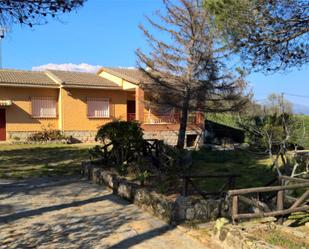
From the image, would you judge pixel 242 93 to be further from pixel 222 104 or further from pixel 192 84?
pixel 192 84

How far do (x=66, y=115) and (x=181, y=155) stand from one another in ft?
46.1

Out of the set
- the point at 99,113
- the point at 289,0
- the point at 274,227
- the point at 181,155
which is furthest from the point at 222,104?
the point at 274,227

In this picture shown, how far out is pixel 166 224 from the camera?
6.73m

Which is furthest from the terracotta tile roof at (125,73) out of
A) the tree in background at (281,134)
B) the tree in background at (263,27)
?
the tree in background at (263,27)

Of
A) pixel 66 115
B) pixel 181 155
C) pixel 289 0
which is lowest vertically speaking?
pixel 181 155

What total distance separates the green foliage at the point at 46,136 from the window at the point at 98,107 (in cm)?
292

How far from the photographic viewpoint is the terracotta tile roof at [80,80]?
2488 cm

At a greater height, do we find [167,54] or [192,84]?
[167,54]

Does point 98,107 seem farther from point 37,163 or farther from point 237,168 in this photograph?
point 237,168

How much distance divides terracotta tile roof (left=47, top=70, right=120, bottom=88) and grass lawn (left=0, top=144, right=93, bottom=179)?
7719mm

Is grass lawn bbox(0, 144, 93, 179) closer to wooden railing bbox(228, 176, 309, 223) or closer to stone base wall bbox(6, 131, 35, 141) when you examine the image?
stone base wall bbox(6, 131, 35, 141)

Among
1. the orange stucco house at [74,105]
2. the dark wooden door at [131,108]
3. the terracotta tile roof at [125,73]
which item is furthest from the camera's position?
the dark wooden door at [131,108]

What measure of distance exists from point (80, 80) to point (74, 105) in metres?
1.92

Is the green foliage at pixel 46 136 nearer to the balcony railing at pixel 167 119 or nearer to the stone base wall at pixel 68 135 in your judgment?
the stone base wall at pixel 68 135
